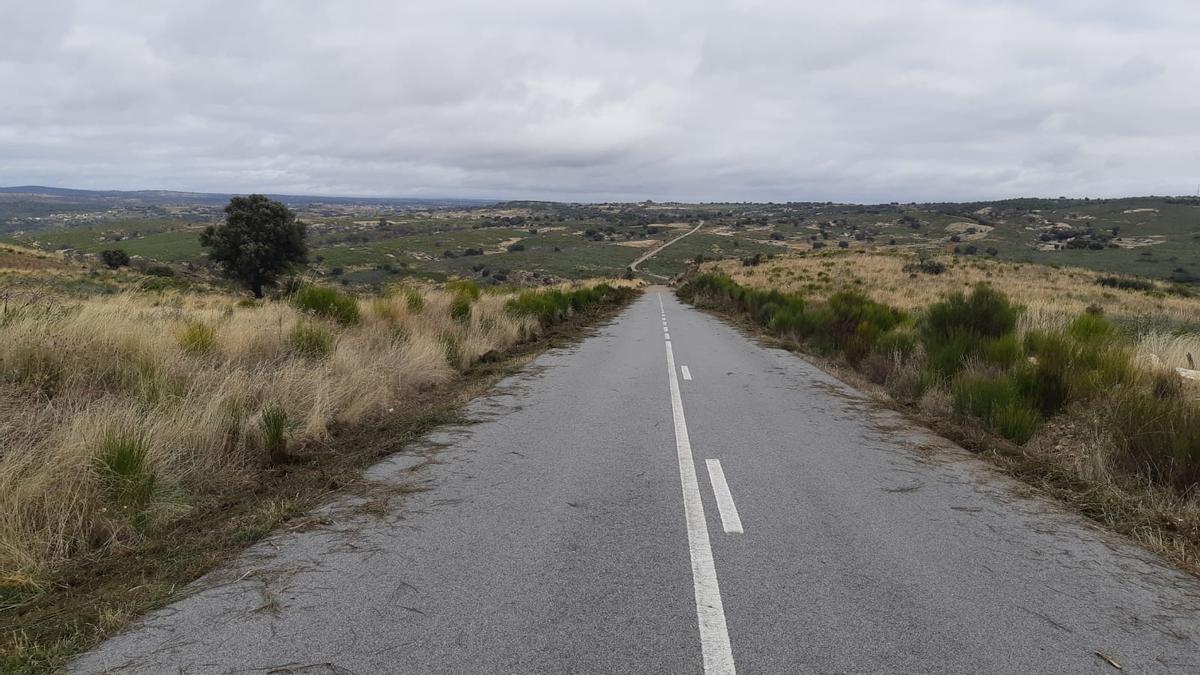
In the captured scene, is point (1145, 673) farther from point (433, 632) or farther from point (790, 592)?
point (433, 632)

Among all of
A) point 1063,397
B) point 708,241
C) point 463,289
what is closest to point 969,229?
point 708,241

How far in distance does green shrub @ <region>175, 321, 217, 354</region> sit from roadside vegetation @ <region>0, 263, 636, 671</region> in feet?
0.10

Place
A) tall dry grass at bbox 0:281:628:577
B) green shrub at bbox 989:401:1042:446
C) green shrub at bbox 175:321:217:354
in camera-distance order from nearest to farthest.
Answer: tall dry grass at bbox 0:281:628:577
green shrub at bbox 989:401:1042:446
green shrub at bbox 175:321:217:354

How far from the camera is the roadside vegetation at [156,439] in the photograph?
3861 mm

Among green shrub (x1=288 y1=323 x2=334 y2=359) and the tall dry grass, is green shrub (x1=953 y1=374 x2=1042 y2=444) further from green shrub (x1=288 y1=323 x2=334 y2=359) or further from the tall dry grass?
green shrub (x1=288 y1=323 x2=334 y2=359)

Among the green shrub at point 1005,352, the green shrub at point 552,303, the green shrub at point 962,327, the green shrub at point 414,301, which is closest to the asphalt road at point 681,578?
the green shrub at point 1005,352

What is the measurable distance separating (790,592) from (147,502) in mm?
4554

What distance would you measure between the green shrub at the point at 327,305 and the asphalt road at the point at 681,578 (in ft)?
22.3

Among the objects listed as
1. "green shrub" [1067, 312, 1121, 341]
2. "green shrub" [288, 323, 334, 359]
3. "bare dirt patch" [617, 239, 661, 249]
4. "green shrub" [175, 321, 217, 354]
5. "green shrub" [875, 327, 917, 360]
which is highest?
"bare dirt patch" [617, 239, 661, 249]

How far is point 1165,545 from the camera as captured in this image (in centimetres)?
470

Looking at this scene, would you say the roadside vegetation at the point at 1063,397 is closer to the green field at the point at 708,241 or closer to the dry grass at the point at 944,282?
the dry grass at the point at 944,282

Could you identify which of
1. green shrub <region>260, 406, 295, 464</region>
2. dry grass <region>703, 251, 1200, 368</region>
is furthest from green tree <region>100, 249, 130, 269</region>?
green shrub <region>260, 406, 295, 464</region>

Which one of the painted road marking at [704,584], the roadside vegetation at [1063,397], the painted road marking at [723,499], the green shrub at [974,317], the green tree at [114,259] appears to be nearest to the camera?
the painted road marking at [704,584]

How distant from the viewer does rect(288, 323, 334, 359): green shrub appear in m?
9.78
